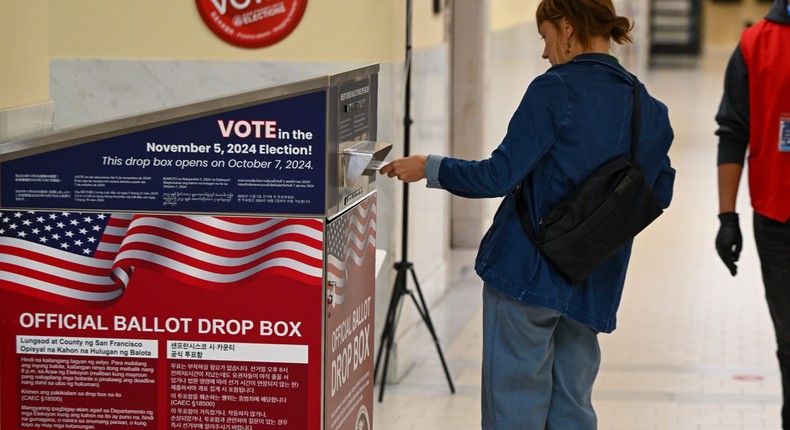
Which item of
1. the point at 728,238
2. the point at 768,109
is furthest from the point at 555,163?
the point at 728,238

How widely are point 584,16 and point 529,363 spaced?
2.90ft

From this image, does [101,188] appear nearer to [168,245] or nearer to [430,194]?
[168,245]

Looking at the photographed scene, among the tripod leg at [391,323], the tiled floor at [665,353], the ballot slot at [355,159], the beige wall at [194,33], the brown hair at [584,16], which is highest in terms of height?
the brown hair at [584,16]

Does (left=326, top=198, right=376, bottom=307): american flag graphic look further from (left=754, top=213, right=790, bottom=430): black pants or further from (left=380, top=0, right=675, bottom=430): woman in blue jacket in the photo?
(left=754, top=213, right=790, bottom=430): black pants

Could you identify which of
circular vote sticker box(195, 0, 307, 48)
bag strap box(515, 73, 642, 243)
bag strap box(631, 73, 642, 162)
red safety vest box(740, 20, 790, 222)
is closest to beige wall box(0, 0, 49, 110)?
bag strap box(515, 73, 642, 243)

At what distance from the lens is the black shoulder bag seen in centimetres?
308

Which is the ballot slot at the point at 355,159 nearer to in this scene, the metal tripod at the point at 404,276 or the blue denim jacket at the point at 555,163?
the blue denim jacket at the point at 555,163

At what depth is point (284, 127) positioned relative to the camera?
8.50 feet

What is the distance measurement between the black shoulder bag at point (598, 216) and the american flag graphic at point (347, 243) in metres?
0.46

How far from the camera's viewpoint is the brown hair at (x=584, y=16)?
3094 millimetres

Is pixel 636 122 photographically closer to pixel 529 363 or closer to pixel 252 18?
pixel 529 363

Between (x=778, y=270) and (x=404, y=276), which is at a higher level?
(x=778, y=270)

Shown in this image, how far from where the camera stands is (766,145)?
Answer: 4.00m

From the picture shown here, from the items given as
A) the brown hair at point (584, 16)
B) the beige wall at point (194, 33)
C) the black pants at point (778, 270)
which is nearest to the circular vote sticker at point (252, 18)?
the beige wall at point (194, 33)
